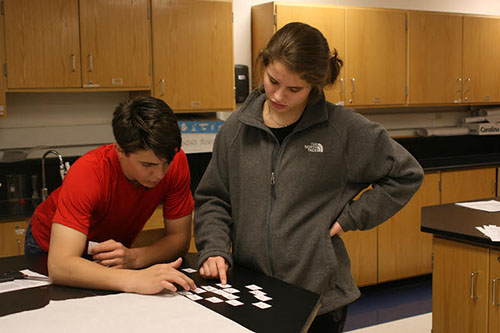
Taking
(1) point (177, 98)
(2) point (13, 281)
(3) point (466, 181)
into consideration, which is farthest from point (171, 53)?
(3) point (466, 181)

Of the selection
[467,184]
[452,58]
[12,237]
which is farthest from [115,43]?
[467,184]

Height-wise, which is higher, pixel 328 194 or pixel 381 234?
pixel 328 194

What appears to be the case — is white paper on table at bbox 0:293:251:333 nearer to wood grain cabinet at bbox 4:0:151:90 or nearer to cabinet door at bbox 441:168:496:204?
wood grain cabinet at bbox 4:0:151:90

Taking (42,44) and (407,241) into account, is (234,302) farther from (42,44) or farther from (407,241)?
(407,241)

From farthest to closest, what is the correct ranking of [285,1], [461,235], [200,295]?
1. [285,1]
2. [461,235]
3. [200,295]

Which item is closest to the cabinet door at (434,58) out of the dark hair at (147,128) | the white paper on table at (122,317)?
the dark hair at (147,128)

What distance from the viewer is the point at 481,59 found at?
5047 millimetres

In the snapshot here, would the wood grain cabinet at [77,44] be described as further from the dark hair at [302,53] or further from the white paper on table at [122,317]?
the white paper on table at [122,317]

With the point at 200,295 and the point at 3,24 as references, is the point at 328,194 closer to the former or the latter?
the point at 200,295

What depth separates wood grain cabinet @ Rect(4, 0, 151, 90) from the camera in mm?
3268

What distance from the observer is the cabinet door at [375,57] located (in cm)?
440

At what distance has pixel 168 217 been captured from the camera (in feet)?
6.25

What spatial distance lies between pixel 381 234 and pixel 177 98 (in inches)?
74.3

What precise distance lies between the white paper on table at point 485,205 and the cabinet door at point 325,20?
1507mm
